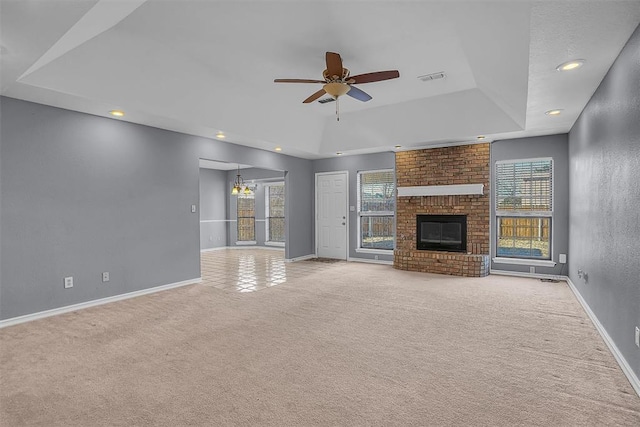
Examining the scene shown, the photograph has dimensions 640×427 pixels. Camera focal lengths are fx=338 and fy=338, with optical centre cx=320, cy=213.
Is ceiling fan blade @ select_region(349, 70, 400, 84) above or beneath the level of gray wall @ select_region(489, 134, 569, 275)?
above

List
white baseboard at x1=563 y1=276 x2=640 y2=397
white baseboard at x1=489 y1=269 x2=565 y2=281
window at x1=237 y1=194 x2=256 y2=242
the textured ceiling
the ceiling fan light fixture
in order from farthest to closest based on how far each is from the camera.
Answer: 1. window at x1=237 y1=194 x2=256 y2=242
2. white baseboard at x1=489 y1=269 x2=565 y2=281
3. the ceiling fan light fixture
4. the textured ceiling
5. white baseboard at x1=563 y1=276 x2=640 y2=397

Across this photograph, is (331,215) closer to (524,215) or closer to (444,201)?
(444,201)

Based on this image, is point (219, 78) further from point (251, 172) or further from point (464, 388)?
point (251, 172)

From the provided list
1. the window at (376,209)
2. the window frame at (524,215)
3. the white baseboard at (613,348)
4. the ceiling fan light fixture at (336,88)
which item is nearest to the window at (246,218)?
the window at (376,209)

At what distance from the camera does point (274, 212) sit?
10.8 meters

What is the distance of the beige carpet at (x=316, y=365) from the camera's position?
2.07 m

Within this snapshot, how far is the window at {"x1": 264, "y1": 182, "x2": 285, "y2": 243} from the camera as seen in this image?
10711 mm

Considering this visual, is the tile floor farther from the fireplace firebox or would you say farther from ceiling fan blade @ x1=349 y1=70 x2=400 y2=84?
ceiling fan blade @ x1=349 y1=70 x2=400 y2=84

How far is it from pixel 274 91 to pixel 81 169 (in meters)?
2.78

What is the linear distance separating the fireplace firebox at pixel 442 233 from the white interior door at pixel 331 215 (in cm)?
185

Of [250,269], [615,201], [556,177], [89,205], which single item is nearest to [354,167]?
[250,269]

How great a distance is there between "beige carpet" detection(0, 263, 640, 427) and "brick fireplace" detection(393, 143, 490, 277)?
1830 mm

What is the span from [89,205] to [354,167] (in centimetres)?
532

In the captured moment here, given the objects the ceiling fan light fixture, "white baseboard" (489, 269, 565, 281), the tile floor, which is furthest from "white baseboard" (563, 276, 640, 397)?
the tile floor
